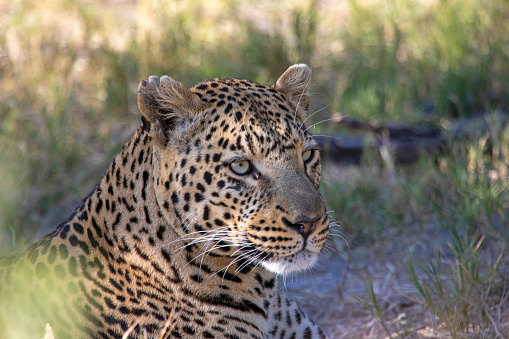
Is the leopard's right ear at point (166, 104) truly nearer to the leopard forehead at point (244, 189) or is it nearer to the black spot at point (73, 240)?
the leopard forehead at point (244, 189)

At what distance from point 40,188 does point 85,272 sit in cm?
329

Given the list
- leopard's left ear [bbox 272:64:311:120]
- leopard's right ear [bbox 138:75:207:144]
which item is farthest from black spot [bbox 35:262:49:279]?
leopard's left ear [bbox 272:64:311:120]

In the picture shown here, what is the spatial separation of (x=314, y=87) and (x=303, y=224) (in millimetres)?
4792

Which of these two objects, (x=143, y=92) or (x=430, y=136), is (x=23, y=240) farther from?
(x=430, y=136)

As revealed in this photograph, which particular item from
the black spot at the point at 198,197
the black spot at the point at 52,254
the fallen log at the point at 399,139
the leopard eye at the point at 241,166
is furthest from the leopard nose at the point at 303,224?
the fallen log at the point at 399,139

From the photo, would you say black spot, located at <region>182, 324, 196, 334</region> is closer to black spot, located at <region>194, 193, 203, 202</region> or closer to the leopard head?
the leopard head

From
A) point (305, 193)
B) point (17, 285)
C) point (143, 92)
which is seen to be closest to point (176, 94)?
point (143, 92)

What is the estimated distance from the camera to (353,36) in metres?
9.20

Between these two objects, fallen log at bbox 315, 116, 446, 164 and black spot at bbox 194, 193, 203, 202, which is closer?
black spot at bbox 194, 193, 203, 202

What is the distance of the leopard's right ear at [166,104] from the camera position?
11.2 feet

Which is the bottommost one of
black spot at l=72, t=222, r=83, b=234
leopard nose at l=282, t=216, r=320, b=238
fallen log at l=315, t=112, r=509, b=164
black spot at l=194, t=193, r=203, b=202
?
fallen log at l=315, t=112, r=509, b=164

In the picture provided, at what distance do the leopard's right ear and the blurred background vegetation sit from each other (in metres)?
2.37

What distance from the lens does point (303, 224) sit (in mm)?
3412

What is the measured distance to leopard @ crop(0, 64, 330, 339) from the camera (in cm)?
341
